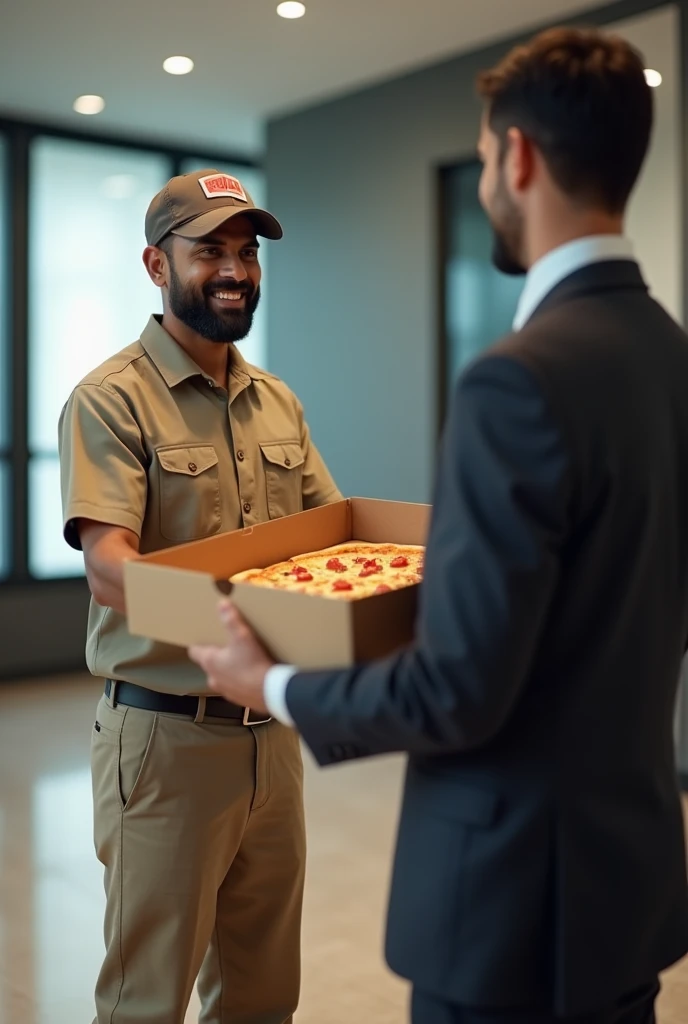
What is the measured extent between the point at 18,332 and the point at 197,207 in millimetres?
4255

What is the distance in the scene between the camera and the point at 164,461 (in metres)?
1.87

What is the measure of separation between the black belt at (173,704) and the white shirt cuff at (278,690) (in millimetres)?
707

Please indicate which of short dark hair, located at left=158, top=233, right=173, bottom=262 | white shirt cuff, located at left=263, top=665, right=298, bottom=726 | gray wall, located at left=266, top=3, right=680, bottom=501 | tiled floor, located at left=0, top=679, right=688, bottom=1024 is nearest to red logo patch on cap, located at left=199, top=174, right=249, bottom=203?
short dark hair, located at left=158, top=233, right=173, bottom=262

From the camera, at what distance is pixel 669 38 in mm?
3986

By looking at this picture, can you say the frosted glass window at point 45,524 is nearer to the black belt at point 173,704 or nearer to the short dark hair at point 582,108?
the black belt at point 173,704

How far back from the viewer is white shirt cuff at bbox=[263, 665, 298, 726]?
1.15 m

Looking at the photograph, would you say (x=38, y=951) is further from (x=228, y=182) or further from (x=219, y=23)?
(x=219, y=23)

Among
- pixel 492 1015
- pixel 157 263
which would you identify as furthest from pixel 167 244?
pixel 492 1015

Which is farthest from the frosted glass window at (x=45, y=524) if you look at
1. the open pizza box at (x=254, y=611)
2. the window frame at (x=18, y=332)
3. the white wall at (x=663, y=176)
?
the open pizza box at (x=254, y=611)

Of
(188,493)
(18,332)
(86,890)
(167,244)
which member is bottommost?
(86,890)

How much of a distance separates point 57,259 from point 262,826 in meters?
4.71

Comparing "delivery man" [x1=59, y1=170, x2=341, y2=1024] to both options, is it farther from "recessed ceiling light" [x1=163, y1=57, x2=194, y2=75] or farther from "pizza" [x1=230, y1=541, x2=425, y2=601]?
"recessed ceiling light" [x1=163, y1=57, x2=194, y2=75]

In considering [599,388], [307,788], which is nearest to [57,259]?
[307,788]

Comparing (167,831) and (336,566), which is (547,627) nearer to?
(336,566)
